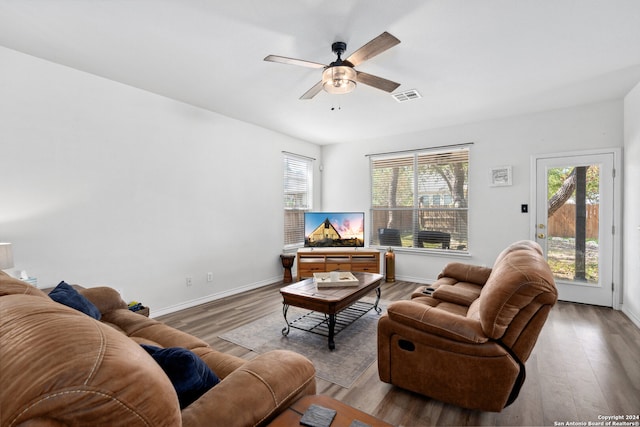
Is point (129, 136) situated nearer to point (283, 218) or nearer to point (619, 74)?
point (283, 218)

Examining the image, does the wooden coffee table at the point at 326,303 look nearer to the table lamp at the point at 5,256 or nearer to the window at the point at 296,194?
the table lamp at the point at 5,256

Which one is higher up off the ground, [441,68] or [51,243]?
[441,68]

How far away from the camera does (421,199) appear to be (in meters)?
5.13

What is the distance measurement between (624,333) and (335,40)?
3.91 m

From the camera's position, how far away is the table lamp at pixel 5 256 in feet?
7.04

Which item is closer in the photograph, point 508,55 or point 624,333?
point 508,55

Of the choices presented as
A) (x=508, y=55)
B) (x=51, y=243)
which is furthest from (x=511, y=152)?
(x=51, y=243)

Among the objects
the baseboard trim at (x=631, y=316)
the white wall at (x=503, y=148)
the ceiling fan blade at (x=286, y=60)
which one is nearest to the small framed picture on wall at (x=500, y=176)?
the white wall at (x=503, y=148)

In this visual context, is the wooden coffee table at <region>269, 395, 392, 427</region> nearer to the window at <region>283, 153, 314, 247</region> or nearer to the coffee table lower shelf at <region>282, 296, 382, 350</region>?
the coffee table lower shelf at <region>282, 296, 382, 350</region>

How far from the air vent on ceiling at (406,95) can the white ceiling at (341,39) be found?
79 millimetres

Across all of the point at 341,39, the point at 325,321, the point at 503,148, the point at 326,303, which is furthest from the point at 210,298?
the point at 503,148

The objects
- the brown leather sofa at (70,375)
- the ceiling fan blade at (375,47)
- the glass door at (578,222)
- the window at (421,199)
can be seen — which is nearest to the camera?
the brown leather sofa at (70,375)

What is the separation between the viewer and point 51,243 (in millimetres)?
2730

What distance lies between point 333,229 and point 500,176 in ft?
8.64
